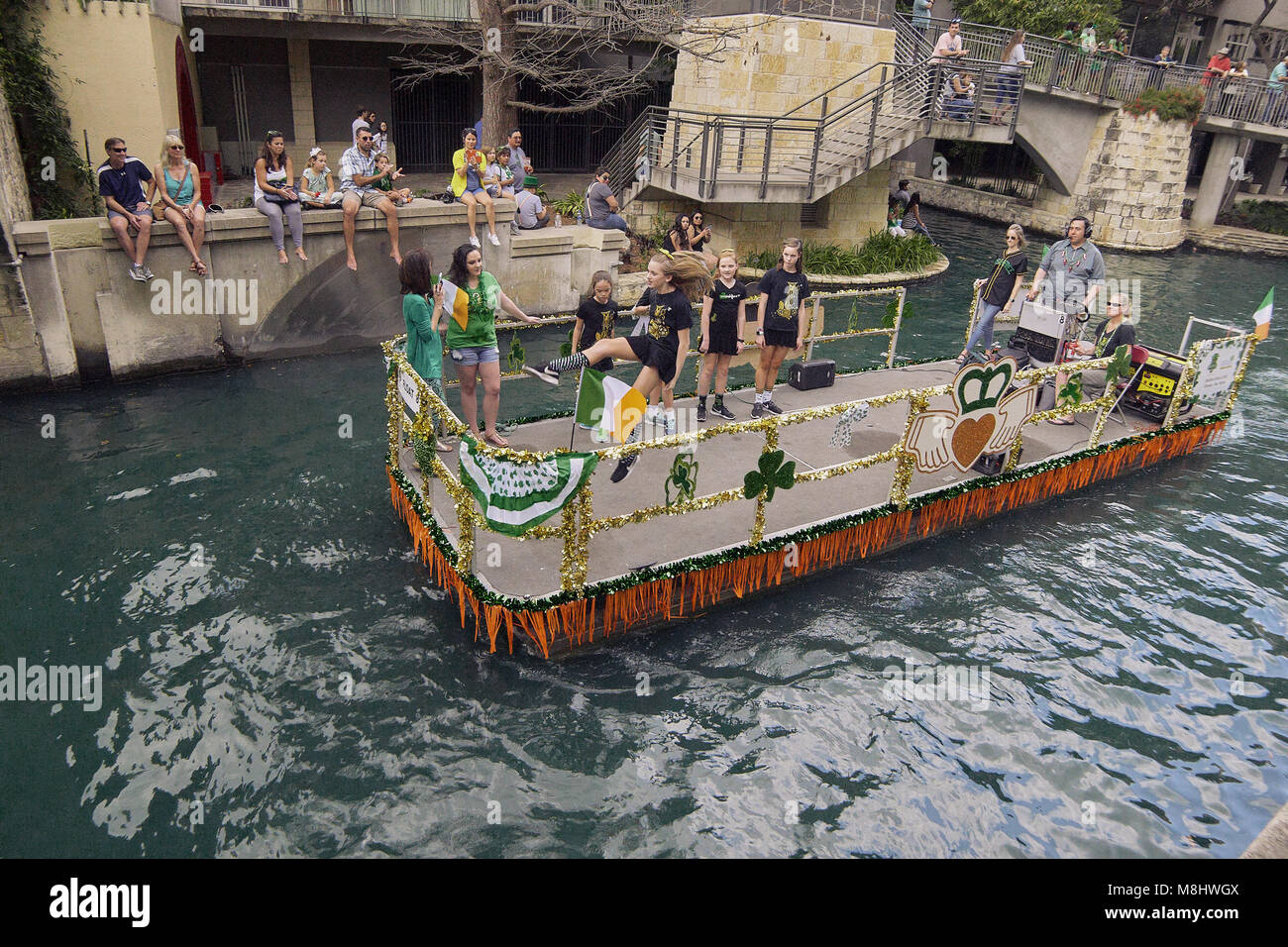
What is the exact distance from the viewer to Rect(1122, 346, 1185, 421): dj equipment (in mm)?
11555

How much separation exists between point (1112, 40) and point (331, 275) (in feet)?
86.6

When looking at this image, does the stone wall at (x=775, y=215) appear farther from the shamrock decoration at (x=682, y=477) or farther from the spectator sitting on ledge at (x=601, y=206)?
the shamrock decoration at (x=682, y=477)

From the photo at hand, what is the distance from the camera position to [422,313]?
8719mm

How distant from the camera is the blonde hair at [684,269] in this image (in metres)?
8.91

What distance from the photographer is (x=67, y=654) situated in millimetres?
7312

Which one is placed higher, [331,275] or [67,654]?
[331,275]

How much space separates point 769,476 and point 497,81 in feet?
45.3

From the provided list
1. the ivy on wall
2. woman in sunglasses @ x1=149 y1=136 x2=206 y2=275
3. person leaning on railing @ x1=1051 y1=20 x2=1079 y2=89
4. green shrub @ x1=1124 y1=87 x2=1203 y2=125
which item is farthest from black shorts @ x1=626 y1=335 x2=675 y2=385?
green shrub @ x1=1124 y1=87 x2=1203 y2=125

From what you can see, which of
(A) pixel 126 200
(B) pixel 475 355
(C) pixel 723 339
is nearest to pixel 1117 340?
(C) pixel 723 339

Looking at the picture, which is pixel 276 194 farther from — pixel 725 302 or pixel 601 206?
pixel 725 302

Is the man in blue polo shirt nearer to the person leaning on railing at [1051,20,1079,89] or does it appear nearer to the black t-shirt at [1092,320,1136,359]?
the black t-shirt at [1092,320,1136,359]

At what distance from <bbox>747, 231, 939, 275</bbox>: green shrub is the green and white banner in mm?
15031
